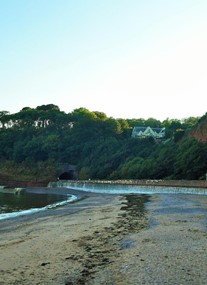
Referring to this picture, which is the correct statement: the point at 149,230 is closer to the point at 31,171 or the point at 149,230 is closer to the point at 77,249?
the point at 77,249

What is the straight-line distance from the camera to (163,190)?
4912cm

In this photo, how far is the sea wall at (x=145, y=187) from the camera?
42.9 m

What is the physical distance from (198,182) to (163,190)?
6.40 m

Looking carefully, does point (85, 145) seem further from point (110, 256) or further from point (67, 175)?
point (110, 256)

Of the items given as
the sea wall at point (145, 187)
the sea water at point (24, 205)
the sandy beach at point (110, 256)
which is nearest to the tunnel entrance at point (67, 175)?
the sea wall at point (145, 187)

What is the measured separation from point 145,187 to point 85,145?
63438mm

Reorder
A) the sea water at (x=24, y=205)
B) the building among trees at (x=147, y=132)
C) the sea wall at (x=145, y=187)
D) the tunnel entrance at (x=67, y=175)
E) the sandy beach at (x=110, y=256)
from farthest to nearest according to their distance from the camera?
the building among trees at (x=147, y=132)
the tunnel entrance at (x=67, y=175)
the sea wall at (x=145, y=187)
the sea water at (x=24, y=205)
the sandy beach at (x=110, y=256)

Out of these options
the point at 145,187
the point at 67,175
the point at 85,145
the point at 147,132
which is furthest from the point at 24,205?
the point at 147,132

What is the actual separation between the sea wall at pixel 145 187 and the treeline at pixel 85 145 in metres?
9.52

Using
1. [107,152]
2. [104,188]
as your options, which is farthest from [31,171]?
[104,188]

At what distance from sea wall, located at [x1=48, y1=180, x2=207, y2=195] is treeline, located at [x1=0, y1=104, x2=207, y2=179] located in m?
9.52

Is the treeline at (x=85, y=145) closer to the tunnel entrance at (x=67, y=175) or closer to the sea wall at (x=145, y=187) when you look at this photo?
the tunnel entrance at (x=67, y=175)

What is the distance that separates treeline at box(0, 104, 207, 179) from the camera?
77.7m

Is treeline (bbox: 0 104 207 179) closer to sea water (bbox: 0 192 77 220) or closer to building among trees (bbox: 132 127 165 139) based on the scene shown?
building among trees (bbox: 132 127 165 139)
